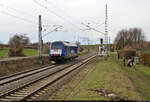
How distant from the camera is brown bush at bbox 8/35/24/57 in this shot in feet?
162

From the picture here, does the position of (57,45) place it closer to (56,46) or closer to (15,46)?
(56,46)

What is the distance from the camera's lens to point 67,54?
3362 cm

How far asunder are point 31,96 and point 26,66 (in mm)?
17340

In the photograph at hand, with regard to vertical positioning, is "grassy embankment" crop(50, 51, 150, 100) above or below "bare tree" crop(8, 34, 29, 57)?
below

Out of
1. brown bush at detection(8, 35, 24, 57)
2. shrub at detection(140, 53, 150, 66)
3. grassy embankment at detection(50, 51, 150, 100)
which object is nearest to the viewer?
grassy embankment at detection(50, 51, 150, 100)

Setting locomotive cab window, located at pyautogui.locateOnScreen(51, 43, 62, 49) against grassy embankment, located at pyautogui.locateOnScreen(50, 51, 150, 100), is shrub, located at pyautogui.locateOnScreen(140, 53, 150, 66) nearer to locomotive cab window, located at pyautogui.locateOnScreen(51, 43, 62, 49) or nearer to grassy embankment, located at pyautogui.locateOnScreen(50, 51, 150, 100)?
locomotive cab window, located at pyautogui.locateOnScreen(51, 43, 62, 49)

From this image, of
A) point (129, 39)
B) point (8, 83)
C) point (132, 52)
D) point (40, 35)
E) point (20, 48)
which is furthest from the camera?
point (129, 39)

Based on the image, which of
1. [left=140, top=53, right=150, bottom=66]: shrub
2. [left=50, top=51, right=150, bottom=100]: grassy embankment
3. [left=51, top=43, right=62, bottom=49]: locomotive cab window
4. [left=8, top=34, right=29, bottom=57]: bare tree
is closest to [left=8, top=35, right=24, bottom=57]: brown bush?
[left=8, top=34, right=29, bottom=57]: bare tree

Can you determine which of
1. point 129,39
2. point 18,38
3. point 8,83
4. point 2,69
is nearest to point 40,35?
point 2,69

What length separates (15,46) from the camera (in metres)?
50.2

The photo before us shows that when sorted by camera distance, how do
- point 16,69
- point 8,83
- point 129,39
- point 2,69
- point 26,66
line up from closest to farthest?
point 8,83, point 2,69, point 16,69, point 26,66, point 129,39

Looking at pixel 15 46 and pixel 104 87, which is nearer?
pixel 104 87

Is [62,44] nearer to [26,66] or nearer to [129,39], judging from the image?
[26,66]

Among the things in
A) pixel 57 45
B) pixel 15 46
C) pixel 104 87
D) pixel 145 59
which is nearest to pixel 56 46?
pixel 57 45
